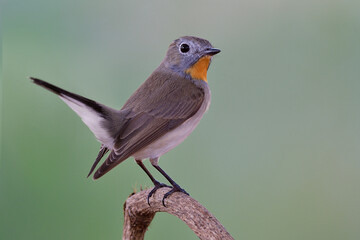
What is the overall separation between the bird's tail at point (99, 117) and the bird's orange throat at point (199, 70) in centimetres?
52

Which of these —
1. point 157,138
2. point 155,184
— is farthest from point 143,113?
point 155,184

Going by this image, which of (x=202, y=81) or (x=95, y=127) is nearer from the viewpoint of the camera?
(x=95, y=127)

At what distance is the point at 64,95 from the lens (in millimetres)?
2180

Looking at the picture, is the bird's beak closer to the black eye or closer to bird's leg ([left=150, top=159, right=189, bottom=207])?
the black eye

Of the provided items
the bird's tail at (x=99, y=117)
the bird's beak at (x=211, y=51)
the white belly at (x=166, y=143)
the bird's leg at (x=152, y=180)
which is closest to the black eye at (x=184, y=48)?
the bird's beak at (x=211, y=51)

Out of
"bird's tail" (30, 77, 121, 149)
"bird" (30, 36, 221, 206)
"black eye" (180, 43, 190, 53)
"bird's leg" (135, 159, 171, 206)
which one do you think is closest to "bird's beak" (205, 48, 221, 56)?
"bird" (30, 36, 221, 206)

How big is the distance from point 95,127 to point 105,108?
10 cm

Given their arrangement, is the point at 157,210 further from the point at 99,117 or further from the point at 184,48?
the point at 184,48

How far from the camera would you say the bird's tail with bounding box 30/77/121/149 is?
2312 mm

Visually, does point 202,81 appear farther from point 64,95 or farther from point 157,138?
point 64,95

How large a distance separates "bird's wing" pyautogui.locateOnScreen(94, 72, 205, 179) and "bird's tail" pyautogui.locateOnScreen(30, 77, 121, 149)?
5 centimetres

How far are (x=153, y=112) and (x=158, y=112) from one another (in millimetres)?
29

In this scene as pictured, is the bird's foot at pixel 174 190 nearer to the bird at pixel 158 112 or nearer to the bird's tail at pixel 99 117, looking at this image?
the bird at pixel 158 112

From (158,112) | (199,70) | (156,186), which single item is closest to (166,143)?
(158,112)
